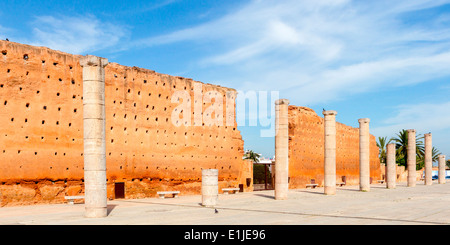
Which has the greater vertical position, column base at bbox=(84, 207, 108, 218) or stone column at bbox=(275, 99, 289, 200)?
stone column at bbox=(275, 99, 289, 200)

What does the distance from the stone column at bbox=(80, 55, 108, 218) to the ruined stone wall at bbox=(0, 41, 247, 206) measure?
193 inches

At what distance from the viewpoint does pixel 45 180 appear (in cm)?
1691

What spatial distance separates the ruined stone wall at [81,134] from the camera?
1620cm

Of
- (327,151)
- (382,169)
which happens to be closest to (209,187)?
(327,151)

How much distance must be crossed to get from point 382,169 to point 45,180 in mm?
35021

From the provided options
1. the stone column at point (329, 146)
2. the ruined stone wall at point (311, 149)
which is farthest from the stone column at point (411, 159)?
the stone column at point (329, 146)

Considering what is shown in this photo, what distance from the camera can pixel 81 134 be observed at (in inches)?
714

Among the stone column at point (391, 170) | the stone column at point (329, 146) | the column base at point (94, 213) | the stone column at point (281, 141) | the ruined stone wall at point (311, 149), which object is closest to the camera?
the column base at point (94, 213)

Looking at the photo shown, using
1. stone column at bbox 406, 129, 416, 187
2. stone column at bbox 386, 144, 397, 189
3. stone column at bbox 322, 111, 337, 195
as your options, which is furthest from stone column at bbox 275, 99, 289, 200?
stone column at bbox 406, 129, 416, 187

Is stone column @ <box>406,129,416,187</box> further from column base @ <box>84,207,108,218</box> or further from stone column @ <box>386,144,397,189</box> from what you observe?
column base @ <box>84,207,108,218</box>

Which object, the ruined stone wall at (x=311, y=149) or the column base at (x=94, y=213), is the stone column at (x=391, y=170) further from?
the column base at (x=94, y=213)

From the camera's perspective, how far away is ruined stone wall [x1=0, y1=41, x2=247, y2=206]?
53.2ft

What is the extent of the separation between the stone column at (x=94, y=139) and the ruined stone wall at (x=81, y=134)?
4.91 meters
